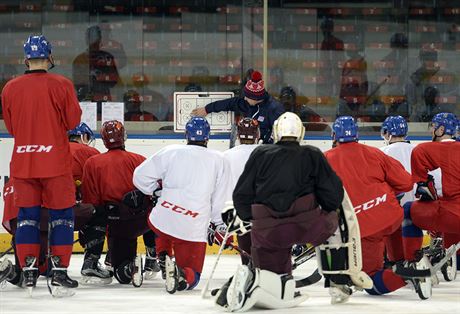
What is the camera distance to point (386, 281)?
22.9 ft

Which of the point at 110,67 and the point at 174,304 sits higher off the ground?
the point at 110,67

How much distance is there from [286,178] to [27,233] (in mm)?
1583

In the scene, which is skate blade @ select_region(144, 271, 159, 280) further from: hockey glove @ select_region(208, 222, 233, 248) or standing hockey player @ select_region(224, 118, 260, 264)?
standing hockey player @ select_region(224, 118, 260, 264)

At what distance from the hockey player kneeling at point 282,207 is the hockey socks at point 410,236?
54.6 inches

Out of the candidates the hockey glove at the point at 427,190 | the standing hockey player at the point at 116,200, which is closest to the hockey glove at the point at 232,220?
the standing hockey player at the point at 116,200

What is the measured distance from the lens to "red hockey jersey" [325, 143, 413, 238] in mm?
7145

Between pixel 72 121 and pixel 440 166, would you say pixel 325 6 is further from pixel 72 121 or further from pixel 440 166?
pixel 72 121

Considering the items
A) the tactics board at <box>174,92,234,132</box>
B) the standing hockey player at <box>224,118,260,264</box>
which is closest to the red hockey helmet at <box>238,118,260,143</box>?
the standing hockey player at <box>224,118,260,264</box>

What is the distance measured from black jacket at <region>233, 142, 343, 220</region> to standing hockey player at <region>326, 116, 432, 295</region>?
62 cm

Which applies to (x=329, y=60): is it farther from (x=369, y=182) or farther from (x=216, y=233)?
(x=369, y=182)

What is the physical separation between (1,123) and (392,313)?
4.86m

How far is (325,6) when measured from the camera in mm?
10859

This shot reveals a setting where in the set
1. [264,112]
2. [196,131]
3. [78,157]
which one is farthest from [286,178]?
[264,112]

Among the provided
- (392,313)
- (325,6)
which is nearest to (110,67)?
(325,6)
